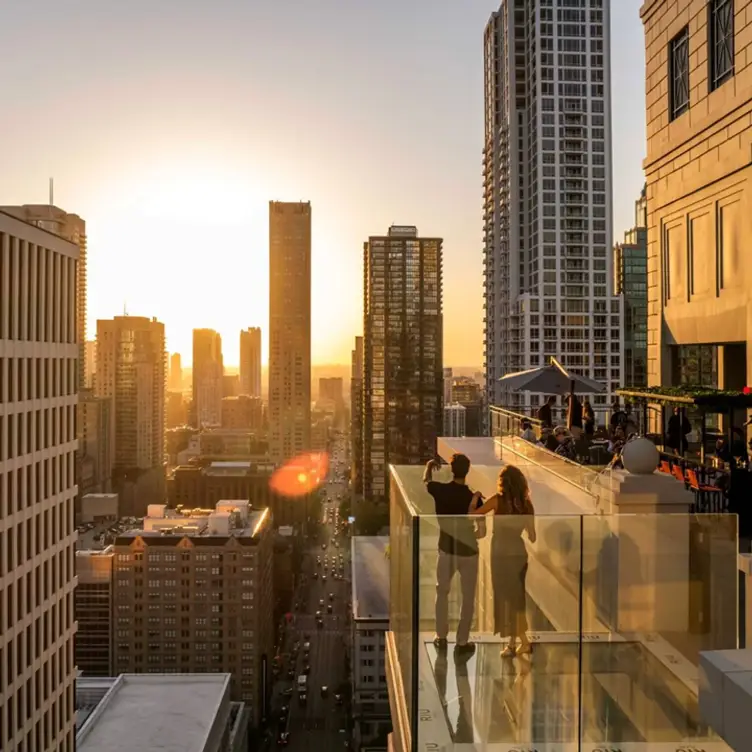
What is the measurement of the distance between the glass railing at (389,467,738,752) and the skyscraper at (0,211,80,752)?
1892 cm

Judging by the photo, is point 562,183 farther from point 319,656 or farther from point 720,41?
point 720,41

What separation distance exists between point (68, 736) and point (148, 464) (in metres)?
89.2

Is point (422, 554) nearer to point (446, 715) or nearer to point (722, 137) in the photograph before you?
point (446, 715)

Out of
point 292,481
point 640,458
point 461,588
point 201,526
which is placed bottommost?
point 292,481

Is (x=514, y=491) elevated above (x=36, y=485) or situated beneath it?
elevated above

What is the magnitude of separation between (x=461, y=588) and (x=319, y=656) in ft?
189

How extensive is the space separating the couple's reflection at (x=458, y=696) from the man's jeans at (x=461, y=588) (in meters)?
0.13

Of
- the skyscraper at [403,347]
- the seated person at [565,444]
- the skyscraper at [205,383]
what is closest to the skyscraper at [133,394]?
the skyscraper at [403,347]

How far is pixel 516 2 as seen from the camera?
54.1 metres

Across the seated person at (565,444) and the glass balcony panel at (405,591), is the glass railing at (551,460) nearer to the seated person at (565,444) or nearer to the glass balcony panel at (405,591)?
the seated person at (565,444)

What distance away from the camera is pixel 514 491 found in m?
5.41

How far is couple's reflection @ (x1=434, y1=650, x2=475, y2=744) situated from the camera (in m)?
4.45

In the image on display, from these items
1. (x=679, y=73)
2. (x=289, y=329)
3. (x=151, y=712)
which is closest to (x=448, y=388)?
(x=289, y=329)

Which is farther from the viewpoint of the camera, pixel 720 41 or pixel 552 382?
pixel 552 382
